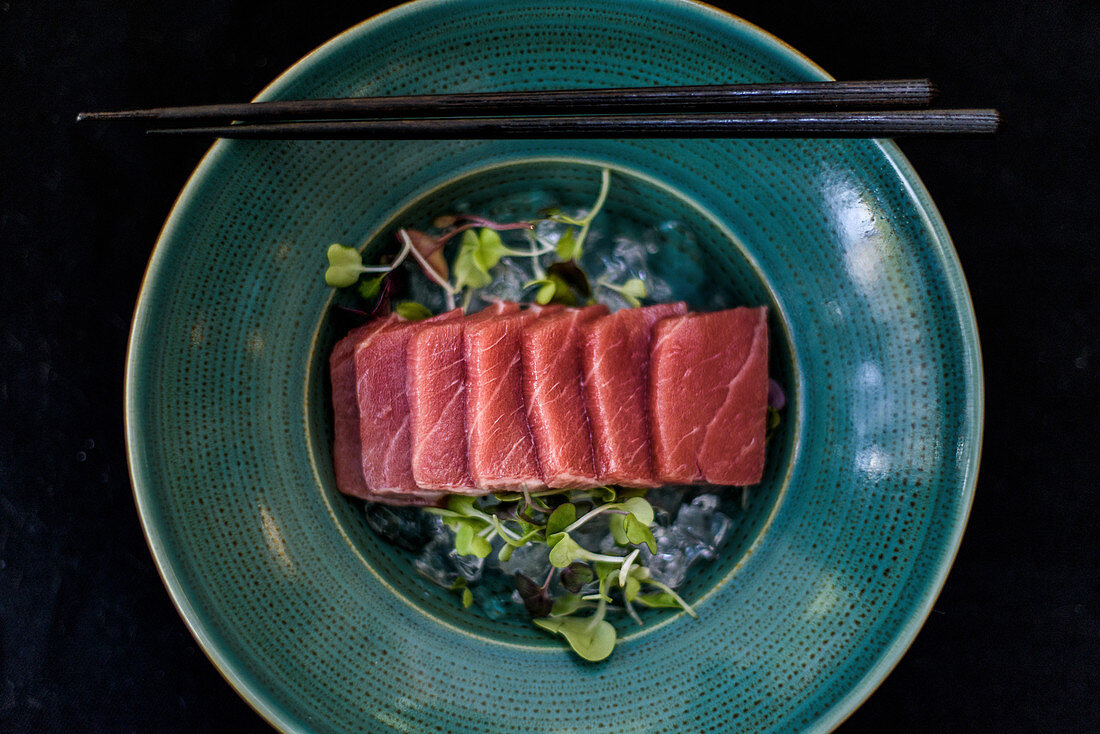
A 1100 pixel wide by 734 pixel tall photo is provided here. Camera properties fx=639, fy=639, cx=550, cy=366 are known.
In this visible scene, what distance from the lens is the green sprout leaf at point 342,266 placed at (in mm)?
1756

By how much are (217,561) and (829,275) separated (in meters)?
1.81

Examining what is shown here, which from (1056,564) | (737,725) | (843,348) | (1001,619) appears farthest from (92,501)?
(1056,564)

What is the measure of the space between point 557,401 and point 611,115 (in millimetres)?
726

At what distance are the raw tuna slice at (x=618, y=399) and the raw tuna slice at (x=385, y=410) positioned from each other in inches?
20.1

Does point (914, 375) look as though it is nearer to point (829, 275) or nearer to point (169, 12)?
point (829, 275)

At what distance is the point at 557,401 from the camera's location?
1.71 m

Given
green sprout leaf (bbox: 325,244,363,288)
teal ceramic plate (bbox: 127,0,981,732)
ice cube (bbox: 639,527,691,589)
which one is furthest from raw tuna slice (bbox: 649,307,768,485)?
green sprout leaf (bbox: 325,244,363,288)

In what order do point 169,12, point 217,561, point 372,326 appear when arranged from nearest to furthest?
point 217,561
point 372,326
point 169,12

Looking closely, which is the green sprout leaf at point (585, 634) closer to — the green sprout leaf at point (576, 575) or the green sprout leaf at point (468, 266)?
the green sprout leaf at point (576, 575)

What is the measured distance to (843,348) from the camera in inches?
69.9

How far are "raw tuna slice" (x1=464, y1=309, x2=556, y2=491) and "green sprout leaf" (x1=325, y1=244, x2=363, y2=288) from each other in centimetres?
38

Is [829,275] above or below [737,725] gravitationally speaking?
above

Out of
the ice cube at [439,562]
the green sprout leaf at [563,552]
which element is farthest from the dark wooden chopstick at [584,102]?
the ice cube at [439,562]

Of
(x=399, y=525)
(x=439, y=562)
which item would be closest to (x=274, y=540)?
(x=399, y=525)
